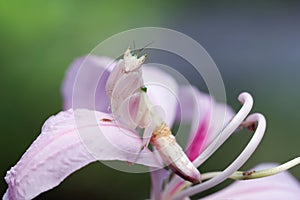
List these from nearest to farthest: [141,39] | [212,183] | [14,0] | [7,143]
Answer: [212,183]
[141,39]
[7,143]
[14,0]

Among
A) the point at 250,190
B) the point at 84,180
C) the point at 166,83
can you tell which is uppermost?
the point at 166,83

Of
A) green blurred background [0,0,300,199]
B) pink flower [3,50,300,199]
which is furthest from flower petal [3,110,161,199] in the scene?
green blurred background [0,0,300,199]

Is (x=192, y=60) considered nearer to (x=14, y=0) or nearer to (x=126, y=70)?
(x=126, y=70)

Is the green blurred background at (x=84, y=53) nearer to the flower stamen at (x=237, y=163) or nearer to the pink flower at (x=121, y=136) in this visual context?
the pink flower at (x=121, y=136)

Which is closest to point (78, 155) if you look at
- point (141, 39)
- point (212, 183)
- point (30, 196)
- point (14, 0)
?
point (30, 196)

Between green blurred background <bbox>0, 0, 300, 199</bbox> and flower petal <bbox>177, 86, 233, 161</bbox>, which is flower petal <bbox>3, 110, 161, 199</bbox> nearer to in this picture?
flower petal <bbox>177, 86, 233, 161</bbox>

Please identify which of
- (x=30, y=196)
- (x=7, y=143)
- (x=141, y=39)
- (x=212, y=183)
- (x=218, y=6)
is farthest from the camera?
(x=218, y=6)

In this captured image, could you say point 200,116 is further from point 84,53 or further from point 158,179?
point 84,53
